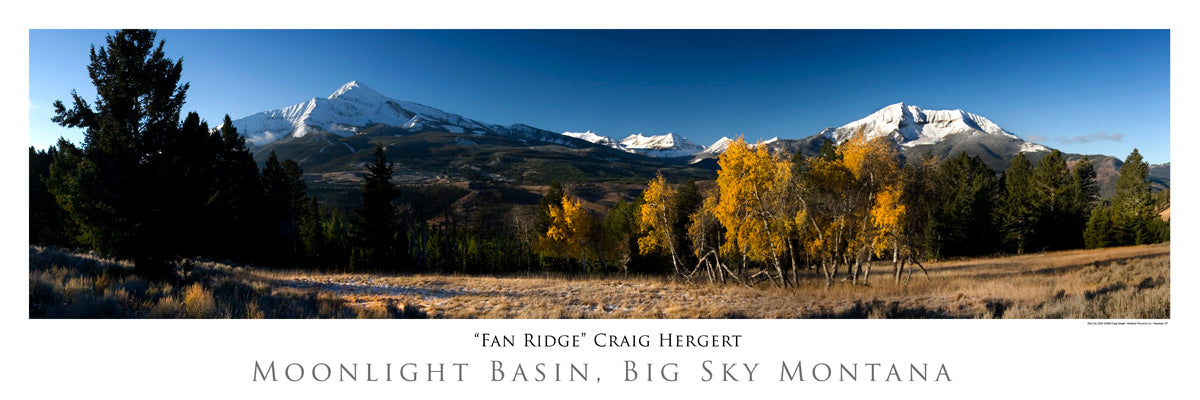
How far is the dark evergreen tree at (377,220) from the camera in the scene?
21641 mm

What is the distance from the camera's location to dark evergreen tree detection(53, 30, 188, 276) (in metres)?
6.85

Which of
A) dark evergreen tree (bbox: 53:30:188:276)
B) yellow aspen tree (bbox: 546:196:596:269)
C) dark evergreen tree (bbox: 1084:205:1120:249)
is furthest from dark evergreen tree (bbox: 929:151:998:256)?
dark evergreen tree (bbox: 53:30:188:276)

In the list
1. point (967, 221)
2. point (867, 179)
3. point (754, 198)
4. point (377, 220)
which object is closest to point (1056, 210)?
point (967, 221)

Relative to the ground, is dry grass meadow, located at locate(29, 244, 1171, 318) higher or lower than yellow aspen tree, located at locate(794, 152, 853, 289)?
lower

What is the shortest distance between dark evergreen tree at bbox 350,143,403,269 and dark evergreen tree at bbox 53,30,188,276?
13.0m

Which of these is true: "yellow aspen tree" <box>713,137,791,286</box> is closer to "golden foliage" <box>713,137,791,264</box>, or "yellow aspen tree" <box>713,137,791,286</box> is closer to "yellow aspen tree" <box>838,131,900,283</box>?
"golden foliage" <box>713,137,791,264</box>

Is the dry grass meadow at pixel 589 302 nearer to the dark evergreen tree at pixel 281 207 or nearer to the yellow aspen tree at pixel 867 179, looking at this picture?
the yellow aspen tree at pixel 867 179

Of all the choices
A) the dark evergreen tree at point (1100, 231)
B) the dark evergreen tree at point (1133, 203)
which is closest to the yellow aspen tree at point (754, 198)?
the dark evergreen tree at point (1133, 203)

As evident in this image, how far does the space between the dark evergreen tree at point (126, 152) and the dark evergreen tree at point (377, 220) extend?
13.0 m

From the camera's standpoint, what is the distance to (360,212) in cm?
2155

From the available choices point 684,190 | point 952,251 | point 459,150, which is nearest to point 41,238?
point 684,190

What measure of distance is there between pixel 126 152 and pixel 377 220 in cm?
1533

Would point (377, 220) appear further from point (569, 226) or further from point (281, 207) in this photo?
point (569, 226)
